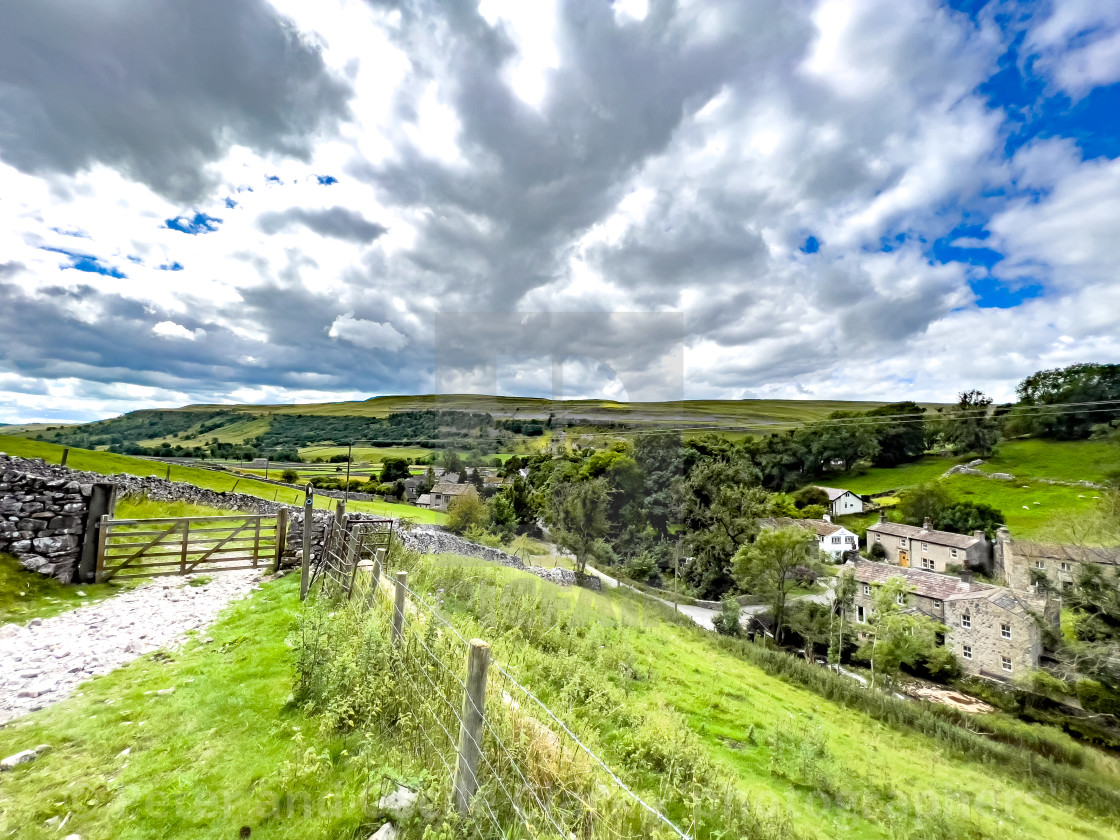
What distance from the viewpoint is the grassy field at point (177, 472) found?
22.2 m

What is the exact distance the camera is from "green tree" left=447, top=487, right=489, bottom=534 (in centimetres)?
3244

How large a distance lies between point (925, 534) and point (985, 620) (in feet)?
49.4

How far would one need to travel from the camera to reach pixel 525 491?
36.8 m

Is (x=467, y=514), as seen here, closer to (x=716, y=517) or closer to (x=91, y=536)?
(x=716, y=517)

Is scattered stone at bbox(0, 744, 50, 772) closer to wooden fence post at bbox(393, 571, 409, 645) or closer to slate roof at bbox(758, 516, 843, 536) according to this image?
wooden fence post at bbox(393, 571, 409, 645)

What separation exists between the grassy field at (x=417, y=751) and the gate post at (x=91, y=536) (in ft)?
10.1

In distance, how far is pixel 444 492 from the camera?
123 feet

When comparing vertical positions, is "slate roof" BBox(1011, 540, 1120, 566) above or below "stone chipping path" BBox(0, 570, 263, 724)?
below

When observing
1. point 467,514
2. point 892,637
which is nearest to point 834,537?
point 892,637

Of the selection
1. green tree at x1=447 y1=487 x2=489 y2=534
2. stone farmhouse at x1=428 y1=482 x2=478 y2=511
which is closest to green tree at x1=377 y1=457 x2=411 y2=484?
stone farmhouse at x1=428 y1=482 x2=478 y2=511

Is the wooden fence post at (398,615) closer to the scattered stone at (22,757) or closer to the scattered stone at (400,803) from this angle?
the scattered stone at (400,803)

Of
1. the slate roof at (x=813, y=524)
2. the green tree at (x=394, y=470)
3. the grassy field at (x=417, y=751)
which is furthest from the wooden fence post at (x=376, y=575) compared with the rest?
the slate roof at (x=813, y=524)

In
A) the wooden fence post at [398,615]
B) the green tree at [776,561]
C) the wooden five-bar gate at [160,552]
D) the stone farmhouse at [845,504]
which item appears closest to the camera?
the wooden fence post at [398,615]

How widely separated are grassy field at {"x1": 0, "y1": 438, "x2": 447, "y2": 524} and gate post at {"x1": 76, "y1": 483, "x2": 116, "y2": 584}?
641 inches
